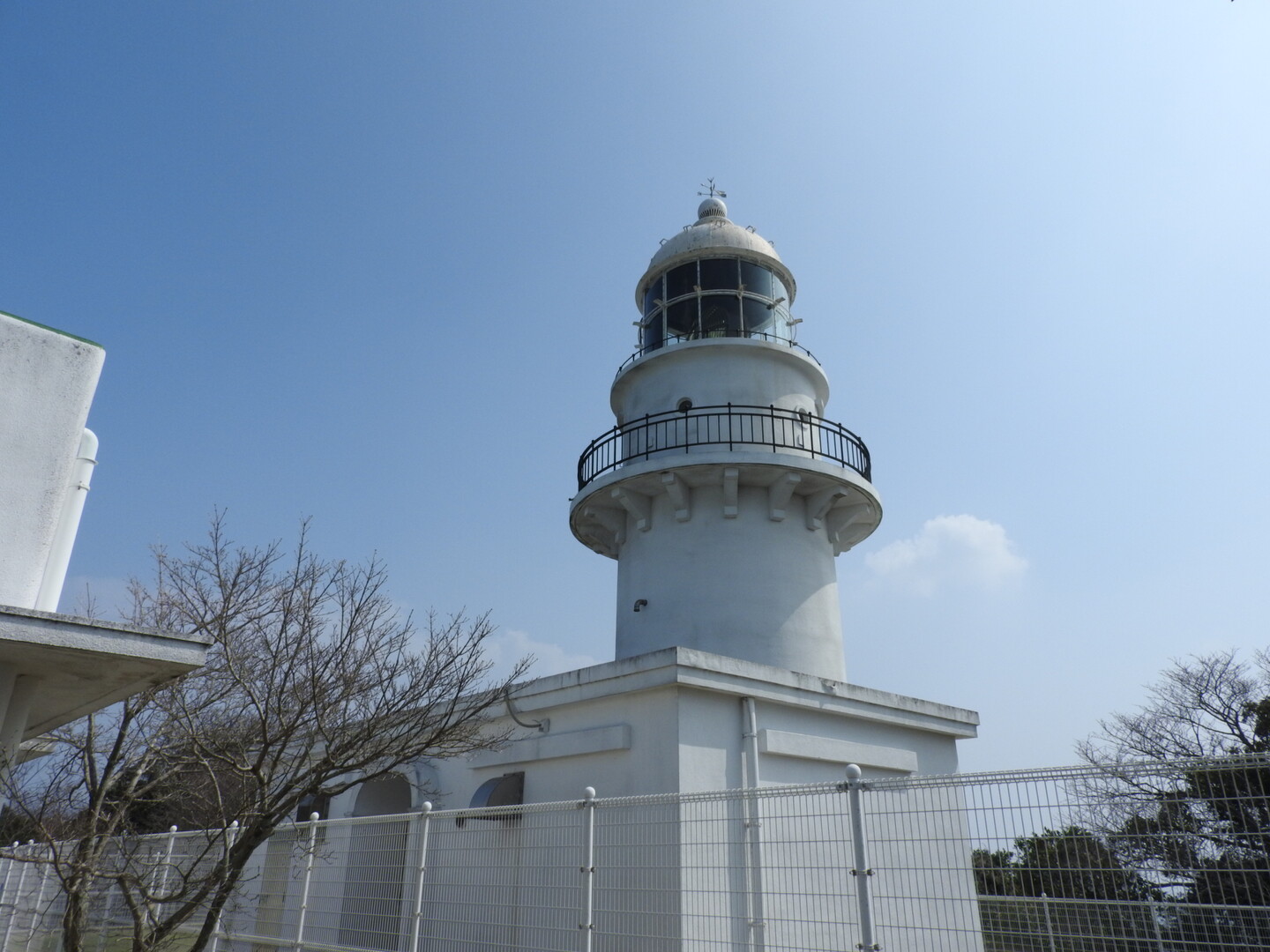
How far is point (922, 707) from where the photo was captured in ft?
36.8

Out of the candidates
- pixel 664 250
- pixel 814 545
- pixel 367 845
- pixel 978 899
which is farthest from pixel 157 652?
pixel 664 250

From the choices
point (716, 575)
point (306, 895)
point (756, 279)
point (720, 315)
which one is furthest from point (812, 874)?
point (756, 279)

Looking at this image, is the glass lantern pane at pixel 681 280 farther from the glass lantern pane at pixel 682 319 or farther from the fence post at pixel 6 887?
the fence post at pixel 6 887

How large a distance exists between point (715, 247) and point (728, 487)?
4584 millimetres

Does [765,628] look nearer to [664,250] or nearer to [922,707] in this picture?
[922,707]

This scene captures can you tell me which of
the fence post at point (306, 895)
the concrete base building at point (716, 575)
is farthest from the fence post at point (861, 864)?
the fence post at point (306, 895)

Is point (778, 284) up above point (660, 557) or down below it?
above

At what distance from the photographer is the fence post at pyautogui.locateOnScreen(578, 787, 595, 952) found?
6430mm

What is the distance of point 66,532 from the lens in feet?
15.1

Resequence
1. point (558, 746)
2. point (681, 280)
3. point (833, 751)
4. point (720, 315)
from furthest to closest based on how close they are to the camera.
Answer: point (681, 280) → point (720, 315) → point (833, 751) → point (558, 746)

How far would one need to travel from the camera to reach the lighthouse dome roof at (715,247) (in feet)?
49.3

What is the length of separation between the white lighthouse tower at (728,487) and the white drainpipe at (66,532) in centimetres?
860

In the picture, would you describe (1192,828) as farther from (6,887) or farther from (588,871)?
(6,887)

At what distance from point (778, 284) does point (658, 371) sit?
9.35 feet
